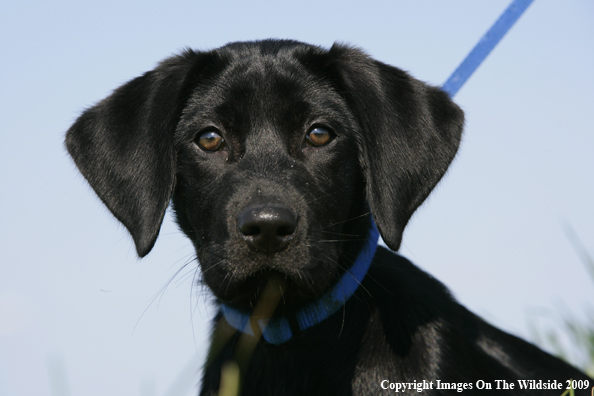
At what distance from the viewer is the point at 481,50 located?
140 inches

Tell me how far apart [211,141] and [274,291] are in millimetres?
866

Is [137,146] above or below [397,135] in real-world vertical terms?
below

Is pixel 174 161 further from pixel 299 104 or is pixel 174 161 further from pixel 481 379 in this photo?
pixel 481 379

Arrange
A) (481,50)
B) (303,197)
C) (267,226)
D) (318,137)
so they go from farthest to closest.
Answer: (481,50)
(318,137)
(303,197)
(267,226)

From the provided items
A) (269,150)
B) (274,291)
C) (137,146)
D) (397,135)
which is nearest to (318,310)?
(274,291)

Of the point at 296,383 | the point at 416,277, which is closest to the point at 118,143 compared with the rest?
the point at 296,383

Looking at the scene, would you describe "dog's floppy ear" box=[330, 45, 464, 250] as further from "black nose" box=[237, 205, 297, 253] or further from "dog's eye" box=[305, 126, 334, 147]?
"black nose" box=[237, 205, 297, 253]

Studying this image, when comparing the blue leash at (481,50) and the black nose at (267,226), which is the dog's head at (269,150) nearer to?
the black nose at (267,226)

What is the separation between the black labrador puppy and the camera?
287 centimetres

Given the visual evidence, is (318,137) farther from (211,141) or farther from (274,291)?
(274,291)

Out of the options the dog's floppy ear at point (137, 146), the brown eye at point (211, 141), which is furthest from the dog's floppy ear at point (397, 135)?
the dog's floppy ear at point (137, 146)

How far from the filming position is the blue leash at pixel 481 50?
355 cm

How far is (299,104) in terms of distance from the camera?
10.4 feet

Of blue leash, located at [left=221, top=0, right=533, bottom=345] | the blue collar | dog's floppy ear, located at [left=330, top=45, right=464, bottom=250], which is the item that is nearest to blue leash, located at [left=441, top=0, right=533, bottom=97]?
dog's floppy ear, located at [left=330, top=45, right=464, bottom=250]
